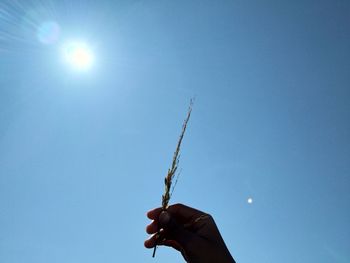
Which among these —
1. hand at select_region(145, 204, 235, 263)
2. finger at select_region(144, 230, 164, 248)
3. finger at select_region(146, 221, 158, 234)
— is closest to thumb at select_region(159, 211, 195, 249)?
hand at select_region(145, 204, 235, 263)

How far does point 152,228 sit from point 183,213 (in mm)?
707

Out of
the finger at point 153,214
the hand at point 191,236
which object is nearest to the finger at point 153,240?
the hand at point 191,236

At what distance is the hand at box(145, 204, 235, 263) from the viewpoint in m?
3.65

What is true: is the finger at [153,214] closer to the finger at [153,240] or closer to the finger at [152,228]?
the finger at [152,228]

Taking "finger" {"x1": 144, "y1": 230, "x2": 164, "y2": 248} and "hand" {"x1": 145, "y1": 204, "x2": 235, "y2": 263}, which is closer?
"hand" {"x1": 145, "y1": 204, "x2": 235, "y2": 263}

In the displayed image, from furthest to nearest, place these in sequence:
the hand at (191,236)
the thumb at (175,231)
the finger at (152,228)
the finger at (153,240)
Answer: the finger at (152,228) < the finger at (153,240) < the thumb at (175,231) < the hand at (191,236)

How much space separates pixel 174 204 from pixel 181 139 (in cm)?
119

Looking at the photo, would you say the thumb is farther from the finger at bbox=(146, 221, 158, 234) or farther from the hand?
the finger at bbox=(146, 221, 158, 234)

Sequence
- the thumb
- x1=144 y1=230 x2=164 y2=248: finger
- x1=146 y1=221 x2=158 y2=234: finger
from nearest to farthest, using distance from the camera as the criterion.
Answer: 1. the thumb
2. x1=144 y1=230 x2=164 y2=248: finger
3. x1=146 y1=221 x2=158 y2=234: finger

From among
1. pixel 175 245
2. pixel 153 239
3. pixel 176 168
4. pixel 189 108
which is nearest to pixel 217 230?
pixel 175 245

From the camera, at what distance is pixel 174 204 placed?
15.1 ft

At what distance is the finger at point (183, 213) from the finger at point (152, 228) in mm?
424

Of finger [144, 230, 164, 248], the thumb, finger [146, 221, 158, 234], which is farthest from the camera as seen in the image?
finger [146, 221, 158, 234]

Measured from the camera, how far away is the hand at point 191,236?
144 inches
